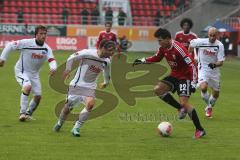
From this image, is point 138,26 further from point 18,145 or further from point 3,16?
point 18,145

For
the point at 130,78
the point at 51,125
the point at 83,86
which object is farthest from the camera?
the point at 130,78

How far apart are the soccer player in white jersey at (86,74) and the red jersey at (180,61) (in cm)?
117

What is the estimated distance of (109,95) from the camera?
19.8 metres

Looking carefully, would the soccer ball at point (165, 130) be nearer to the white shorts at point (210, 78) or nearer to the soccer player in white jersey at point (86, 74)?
the soccer player in white jersey at point (86, 74)

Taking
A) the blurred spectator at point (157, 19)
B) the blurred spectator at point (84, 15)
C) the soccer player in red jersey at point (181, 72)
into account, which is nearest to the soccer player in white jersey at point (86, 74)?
the soccer player in red jersey at point (181, 72)

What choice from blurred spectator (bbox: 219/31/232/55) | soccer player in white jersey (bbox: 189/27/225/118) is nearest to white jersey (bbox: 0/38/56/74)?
soccer player in white jersey (bbox: 189/27/225/118)

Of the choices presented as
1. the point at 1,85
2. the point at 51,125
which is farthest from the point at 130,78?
the point at 51,125

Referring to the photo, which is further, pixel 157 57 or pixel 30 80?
pixel 30 80

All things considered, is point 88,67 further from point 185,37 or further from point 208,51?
point 185,37

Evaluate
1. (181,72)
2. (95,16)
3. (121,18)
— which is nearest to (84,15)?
(95,16)

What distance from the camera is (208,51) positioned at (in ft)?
53.9

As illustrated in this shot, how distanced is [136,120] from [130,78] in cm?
1097

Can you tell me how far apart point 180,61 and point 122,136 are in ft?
6.19

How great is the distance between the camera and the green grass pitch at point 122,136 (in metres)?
10.7
